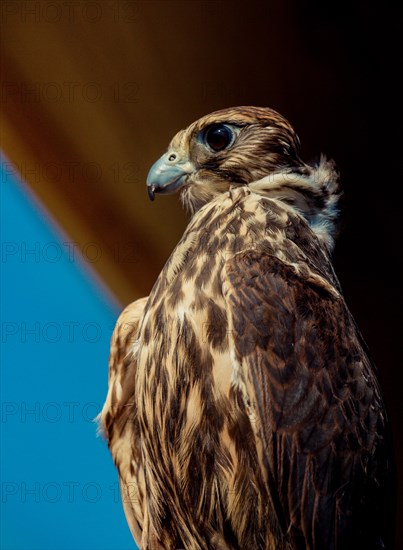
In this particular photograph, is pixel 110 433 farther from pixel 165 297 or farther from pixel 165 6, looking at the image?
pixel 165 6

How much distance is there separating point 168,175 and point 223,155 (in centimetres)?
15

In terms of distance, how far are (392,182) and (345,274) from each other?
378 millimetres

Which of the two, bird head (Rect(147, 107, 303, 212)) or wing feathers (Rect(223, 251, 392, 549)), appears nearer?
wing feathers (Rect(223, 251, 392, 549))

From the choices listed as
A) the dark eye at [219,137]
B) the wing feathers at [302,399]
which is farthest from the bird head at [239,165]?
the wing feathers at [302,399]

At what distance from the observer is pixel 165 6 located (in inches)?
80.4

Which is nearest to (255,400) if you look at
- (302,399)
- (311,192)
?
(302,399)

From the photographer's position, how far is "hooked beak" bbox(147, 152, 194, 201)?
1.54 meters

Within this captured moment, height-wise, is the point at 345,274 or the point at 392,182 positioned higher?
the point at 392,182

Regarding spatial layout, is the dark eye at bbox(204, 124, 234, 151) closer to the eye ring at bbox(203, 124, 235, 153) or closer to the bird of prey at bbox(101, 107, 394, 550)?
the eye ring at bbox(203, 124, 235, 153)

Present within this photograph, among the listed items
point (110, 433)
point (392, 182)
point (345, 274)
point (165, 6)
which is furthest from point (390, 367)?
point (165, 6)

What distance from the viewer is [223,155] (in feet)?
5.13

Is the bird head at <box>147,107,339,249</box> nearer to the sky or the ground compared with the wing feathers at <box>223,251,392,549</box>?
nearer to the sky

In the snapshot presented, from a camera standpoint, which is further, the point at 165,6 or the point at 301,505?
the point at 165,6

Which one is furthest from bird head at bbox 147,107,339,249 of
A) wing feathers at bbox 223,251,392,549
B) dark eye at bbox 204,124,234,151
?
wing feathers at bbox 223,251,392,549
